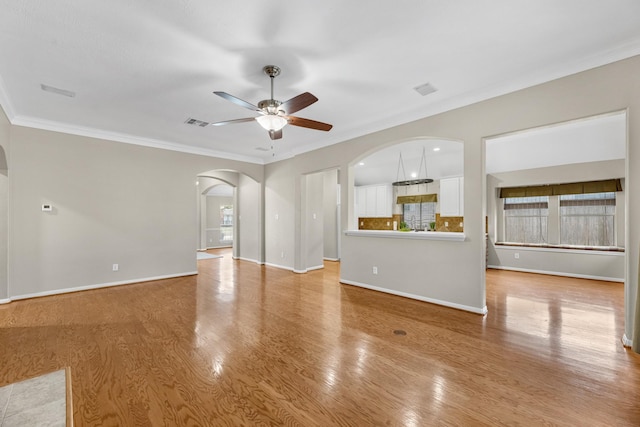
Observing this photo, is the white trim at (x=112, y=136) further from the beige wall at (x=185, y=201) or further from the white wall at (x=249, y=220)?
the white wall at (x=249, y=220)

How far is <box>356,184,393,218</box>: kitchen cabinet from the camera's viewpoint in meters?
8.30

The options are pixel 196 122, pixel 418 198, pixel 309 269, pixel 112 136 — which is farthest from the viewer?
pixel 418 198

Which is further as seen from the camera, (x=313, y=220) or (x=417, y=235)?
(x=313, y=220)

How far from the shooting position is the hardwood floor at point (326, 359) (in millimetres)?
1888

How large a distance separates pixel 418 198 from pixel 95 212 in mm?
7489

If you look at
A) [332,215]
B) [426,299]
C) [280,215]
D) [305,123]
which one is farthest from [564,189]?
[280,215]

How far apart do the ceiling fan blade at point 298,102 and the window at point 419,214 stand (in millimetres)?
6065

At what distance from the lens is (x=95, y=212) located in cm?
504

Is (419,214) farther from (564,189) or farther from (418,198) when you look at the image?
(564,189)

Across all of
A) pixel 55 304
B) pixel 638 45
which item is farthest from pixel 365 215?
pixel 55 304

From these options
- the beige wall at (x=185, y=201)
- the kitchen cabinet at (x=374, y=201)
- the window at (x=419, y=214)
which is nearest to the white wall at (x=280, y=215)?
the beige wall at (x=185, y=201)

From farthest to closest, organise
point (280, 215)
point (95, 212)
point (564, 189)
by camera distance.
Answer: point (280, 215), point (564, 189), point (95, 212)

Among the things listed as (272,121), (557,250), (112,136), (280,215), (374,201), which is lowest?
(557,250)

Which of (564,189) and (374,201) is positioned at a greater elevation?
(564,189)
